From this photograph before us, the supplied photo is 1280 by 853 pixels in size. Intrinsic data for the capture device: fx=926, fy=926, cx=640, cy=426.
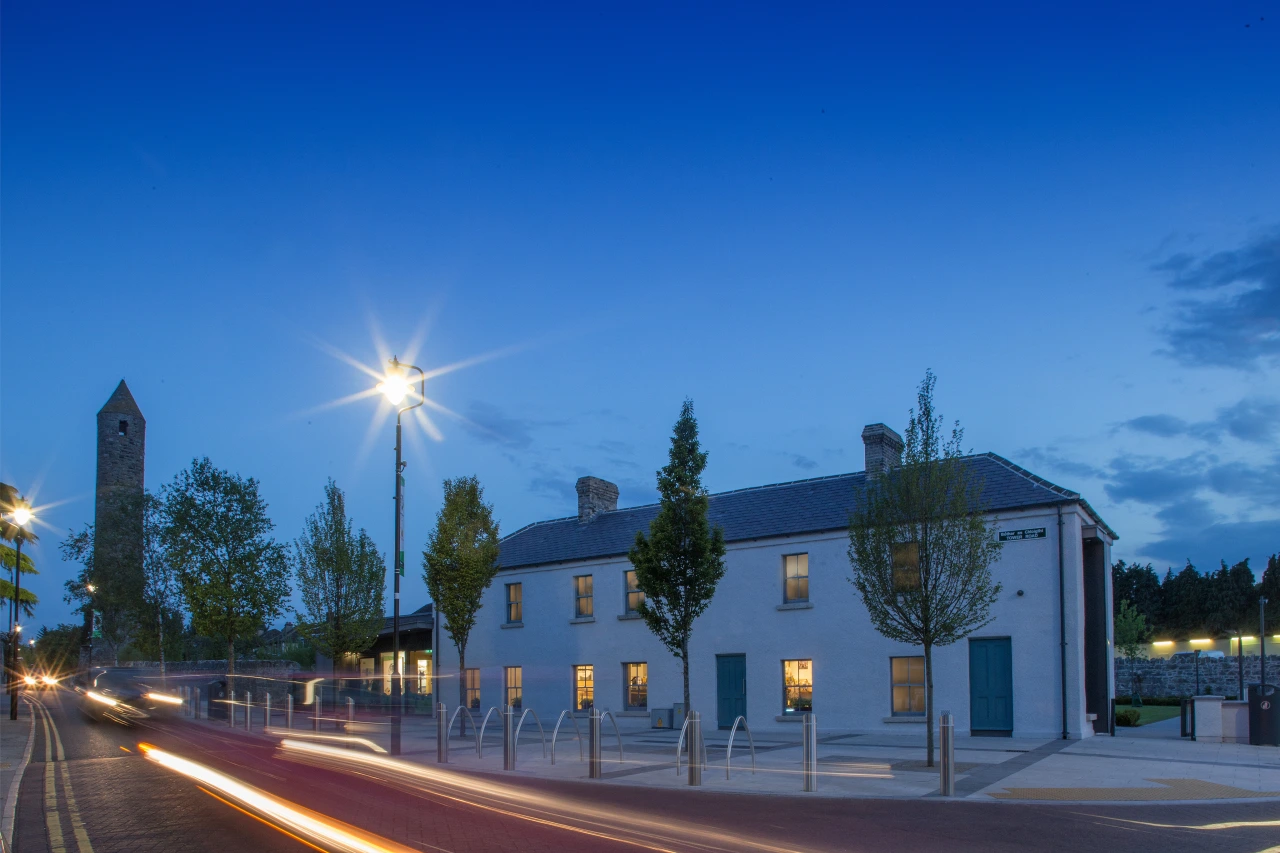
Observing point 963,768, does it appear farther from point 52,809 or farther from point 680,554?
point 52,809

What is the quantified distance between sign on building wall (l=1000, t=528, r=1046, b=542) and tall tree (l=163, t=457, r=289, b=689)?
2576cm

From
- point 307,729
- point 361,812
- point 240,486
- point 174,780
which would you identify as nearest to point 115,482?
point 240,486

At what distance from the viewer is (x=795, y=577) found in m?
27.1

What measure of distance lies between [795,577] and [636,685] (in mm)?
6781

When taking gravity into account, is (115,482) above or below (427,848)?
above

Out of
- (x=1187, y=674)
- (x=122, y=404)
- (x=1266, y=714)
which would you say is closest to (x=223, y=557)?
(x=1266, y=714)

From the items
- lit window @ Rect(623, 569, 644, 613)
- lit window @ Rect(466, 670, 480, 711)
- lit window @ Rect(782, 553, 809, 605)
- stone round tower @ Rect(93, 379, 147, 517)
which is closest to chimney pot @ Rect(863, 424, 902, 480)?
lit window @ Rect(782, 553, 809, 605)

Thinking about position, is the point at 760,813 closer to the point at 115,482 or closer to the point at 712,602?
the point at 712,602

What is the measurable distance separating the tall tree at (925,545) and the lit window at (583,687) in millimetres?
16018

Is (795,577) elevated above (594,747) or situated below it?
above

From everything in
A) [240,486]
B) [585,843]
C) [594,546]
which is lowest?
[585,843]

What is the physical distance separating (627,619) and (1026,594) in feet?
41.1

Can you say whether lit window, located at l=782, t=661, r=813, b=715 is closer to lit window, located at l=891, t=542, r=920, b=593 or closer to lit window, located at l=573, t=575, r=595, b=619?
lit window, located at l=573, t=575, r=595, b=619

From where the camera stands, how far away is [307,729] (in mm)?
27359
